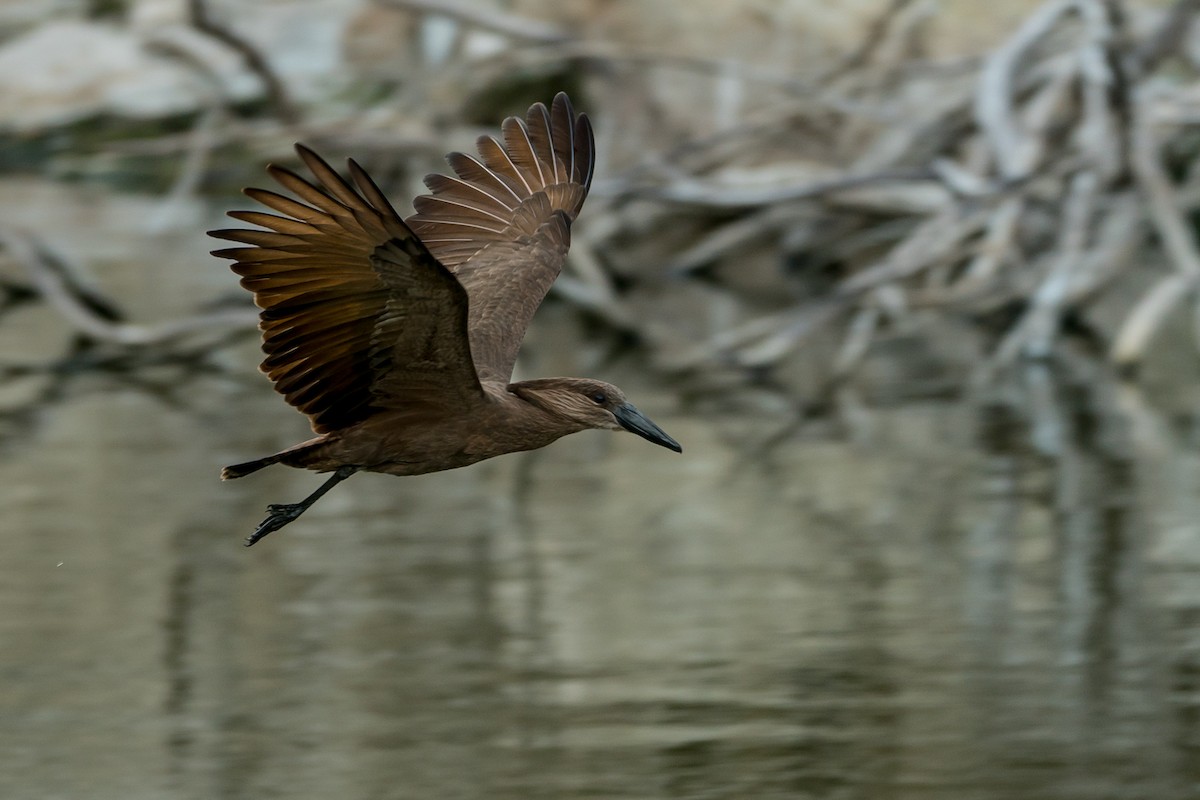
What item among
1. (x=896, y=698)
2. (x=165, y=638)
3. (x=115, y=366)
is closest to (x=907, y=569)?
(x=896, y=698)

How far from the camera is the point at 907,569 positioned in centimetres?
846

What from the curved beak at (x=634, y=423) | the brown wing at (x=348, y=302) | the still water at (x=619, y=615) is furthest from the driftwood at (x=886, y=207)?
the brown wing at (x=348, y=302)

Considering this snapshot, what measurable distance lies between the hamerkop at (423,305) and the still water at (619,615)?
100cm

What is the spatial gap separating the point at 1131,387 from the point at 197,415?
546 cm

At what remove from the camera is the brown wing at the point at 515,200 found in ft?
21.3

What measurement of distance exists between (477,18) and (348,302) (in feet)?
33.8

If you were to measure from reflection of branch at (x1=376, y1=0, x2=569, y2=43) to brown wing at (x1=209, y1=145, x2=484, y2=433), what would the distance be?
9609 millimetres

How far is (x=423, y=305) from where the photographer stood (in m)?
5.02

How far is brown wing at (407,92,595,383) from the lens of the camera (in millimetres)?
6484

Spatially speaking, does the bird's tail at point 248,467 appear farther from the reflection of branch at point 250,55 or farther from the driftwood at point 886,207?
the reflection of branch at point 250,55

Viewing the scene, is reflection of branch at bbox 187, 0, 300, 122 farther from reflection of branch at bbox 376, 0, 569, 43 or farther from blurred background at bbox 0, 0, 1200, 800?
reflection of branch at bbox 376, 0, 569, 43

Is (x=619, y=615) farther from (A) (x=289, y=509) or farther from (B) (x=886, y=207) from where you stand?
(B) (x=886, y=207)

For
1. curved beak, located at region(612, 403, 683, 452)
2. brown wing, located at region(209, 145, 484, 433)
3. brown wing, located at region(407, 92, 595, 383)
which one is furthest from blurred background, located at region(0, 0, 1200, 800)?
brown wing, located at region(407, 92, 595, 383)

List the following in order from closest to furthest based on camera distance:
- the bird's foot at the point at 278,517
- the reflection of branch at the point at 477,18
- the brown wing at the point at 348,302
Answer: the brown wing at the point at 348,302 → the bird's foot at the point at 278,517 → the reflection of branch at the point at 477,18
